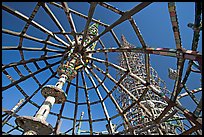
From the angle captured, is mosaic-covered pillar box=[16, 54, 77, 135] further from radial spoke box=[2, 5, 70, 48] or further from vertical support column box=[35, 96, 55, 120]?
radial spoke box=[2, 5, 70, 48]

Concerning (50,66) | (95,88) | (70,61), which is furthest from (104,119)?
(70,61)

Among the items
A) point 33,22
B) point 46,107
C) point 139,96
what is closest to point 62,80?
point 46,107

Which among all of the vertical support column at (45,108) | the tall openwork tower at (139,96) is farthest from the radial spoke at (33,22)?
the tall openwork tower at (139,96)

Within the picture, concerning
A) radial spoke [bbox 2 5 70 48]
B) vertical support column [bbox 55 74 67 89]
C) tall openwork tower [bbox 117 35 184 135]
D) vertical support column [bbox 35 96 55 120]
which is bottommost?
vertical support column [bbox 35 96 55 120]

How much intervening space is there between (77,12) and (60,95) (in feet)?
23.9

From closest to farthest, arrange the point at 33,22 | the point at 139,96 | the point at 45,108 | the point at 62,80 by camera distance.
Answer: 1. the point at 45,108
2. the point at 62,80
3. the point at 33,22
4. the point at 139,96

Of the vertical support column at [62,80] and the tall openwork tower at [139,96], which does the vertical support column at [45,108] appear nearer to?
the vertical support column at [62,80]

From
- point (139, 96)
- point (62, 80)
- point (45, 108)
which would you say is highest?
point (139, 96)

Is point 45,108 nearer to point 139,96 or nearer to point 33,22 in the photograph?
point 33,22

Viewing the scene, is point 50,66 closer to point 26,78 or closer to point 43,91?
point 26,78

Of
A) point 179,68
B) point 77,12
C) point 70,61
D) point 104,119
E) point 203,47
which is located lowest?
point 203,47

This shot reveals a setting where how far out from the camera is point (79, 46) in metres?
12.6

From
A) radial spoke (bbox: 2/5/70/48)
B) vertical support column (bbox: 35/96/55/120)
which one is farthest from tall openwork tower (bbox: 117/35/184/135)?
vertical support column (bbox: 35/96/55/120)

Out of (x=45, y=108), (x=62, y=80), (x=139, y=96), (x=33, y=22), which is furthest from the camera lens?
(x=139, y=96)
